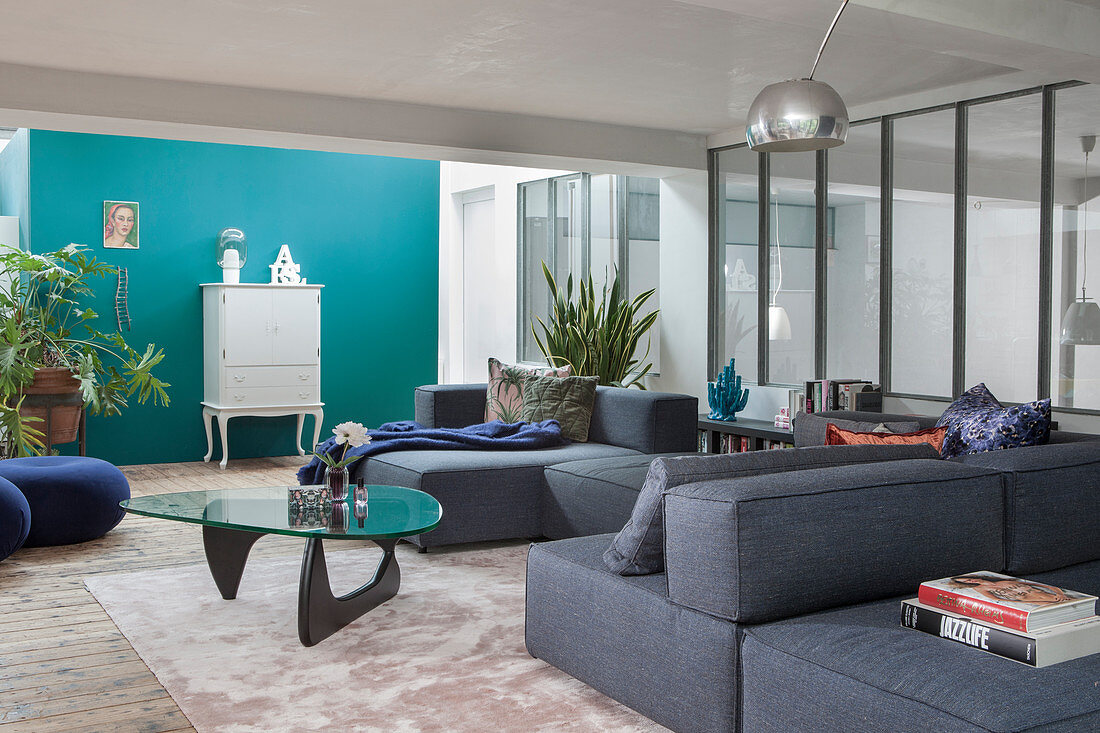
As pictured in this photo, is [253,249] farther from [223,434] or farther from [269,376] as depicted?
[223,434]

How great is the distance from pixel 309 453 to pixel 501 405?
2.76 metres

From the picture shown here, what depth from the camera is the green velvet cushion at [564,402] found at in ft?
18.0

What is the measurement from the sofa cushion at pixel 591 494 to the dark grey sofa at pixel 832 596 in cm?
123

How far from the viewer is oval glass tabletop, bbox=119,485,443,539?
323cm

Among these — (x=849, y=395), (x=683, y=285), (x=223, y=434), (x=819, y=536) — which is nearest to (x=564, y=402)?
(x=849, y=395)

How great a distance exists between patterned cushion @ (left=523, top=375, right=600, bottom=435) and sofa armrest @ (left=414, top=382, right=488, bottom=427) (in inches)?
15.2

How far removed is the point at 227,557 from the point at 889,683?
8.76ft

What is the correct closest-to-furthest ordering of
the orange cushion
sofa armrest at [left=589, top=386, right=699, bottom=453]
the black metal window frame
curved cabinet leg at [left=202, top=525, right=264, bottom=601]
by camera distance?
the orange cushion
curved cabinet leg at [left=202, top=525, right=264, bottom=601]
the black metal window frame
sofa armrest at [left=589, top=386, right=699, bottom=453]

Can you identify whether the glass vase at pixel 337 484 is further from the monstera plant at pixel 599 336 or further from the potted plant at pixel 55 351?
the monstera plant at pixel 599 336

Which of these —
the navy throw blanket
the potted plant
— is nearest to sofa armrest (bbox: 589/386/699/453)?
the navy throw blanket

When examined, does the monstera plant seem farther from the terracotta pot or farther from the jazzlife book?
the jazzlife book

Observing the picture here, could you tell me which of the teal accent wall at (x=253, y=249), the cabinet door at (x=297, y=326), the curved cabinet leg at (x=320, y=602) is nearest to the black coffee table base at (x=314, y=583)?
the curved cabinet leg at (x=320, y=602)

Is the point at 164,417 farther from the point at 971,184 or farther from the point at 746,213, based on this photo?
the point at 971,184

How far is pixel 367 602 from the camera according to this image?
362cm
